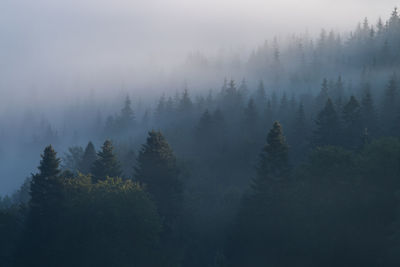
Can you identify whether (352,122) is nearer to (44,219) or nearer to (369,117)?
(369,117)

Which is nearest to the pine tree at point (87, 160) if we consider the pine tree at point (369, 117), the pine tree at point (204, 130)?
the pine tree at point (204, 130)

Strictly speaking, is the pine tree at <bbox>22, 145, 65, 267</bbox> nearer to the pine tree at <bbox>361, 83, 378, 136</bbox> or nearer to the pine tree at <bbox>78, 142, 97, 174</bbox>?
the pine tree at <bbox>78, 142, 97, 174</bbox>

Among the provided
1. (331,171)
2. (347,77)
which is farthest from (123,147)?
(347,77)

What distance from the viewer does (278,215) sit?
49062mm

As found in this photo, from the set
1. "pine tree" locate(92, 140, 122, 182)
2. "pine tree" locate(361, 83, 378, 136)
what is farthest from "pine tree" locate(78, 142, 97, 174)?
"pine tree" locate(361, 83, 378, 136)

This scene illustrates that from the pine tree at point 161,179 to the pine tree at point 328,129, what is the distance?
74.4 feet

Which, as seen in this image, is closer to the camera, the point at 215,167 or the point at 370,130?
the point at 370,130

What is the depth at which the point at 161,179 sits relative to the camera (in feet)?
191

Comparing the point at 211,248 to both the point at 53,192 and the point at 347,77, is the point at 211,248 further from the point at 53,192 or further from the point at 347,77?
the point at 347,77

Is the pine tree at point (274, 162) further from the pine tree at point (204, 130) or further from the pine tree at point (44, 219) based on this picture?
the pine tree at point (204, 130)

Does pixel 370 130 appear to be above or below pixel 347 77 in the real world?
below

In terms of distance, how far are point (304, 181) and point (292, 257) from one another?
822 cm

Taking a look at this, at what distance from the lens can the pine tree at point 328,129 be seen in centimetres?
7025

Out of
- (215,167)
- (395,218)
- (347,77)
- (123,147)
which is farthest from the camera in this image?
(347,77)
